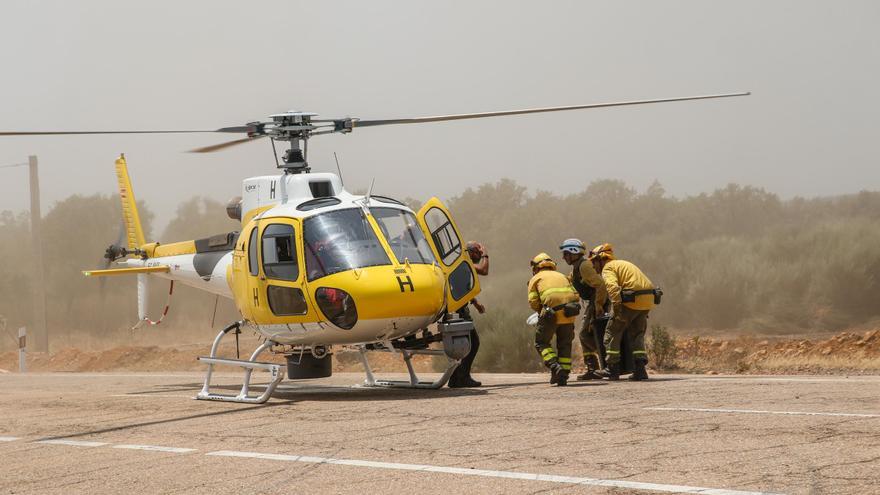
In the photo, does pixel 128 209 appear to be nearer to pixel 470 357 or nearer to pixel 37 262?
pixel 470 357

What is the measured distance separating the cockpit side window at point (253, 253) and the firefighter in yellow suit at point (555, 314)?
3.40 m

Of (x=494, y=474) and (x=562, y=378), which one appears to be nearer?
(x=494, y=474)

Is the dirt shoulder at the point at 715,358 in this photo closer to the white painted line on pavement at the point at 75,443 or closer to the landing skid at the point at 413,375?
the landing skid at the point at 413,375

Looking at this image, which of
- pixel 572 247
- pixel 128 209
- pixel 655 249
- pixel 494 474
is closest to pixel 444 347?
pixel 572 247

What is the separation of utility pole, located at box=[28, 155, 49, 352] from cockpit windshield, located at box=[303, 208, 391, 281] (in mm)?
24427

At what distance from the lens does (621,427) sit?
908 centimetres

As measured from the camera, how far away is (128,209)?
20016 mm

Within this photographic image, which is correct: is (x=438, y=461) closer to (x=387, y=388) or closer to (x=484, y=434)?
(x=484, y=434)

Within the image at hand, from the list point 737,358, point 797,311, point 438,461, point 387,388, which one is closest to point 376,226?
point 387,388

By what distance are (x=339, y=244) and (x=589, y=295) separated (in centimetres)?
363

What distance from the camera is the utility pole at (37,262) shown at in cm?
3516

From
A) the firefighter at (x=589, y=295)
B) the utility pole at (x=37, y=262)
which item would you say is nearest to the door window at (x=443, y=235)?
the firefighter at (x=589, y=295)

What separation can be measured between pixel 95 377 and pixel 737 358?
513 inches

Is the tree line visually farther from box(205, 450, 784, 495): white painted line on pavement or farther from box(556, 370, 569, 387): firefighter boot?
box(205, 450, 784, 495): white painted line on pavement
